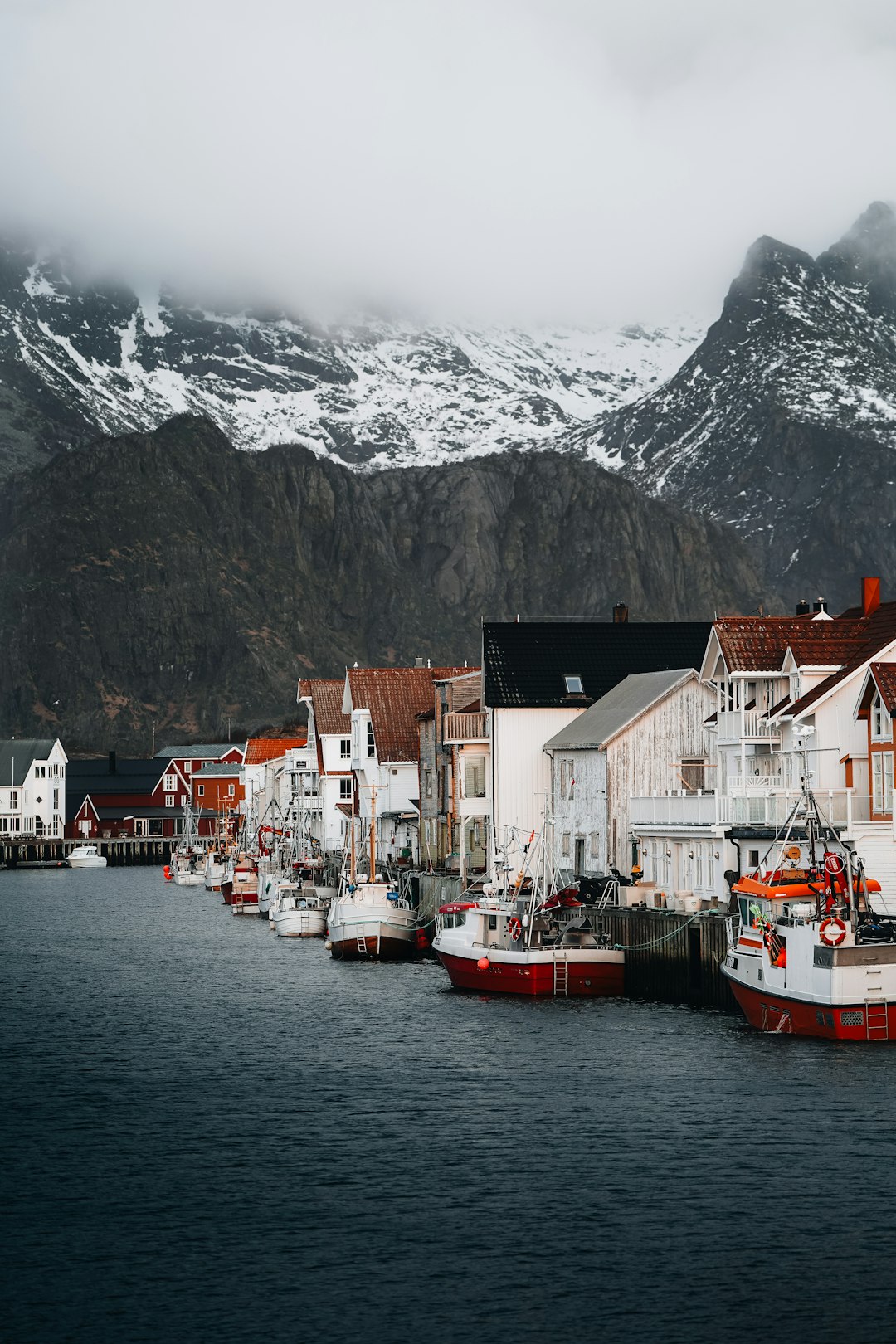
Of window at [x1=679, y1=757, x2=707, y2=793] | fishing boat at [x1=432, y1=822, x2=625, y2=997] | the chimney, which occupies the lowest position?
fishing boat at [x1=432, y1=822, x2=625, y2=997]

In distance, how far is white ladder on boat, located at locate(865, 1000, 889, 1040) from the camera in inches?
2100

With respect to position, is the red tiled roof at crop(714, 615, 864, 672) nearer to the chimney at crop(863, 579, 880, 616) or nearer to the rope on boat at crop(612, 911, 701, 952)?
the chimney at crop(863, 579, 880, 616)

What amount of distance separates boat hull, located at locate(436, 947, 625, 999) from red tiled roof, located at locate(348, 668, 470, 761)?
1666 inches

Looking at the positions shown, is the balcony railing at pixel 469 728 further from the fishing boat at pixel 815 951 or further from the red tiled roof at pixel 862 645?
the fishing boat at pixel 815 951

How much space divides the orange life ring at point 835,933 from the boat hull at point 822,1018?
6.46ft

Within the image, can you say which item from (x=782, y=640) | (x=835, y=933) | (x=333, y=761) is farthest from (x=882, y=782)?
(x=333, y=761)

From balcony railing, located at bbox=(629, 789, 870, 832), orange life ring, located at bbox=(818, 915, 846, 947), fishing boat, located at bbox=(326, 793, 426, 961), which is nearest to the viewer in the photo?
orange life ring, located at bbox=(818, 915, 846, 947)

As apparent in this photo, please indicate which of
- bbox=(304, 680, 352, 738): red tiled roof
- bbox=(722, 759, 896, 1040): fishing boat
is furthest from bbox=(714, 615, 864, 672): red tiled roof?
bbox=(304, 680, 352, 738): red tiled roof

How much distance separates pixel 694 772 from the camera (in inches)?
3201

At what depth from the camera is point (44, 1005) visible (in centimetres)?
7788

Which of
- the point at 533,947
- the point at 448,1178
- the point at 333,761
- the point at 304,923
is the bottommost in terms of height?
the point at 448,1178

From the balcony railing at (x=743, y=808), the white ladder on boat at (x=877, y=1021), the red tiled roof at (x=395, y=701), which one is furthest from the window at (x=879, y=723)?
the red tiled roof at (x=395, y=701)

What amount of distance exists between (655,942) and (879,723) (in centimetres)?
1064

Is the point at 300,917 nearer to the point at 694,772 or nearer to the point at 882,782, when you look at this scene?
the point at 694,772
